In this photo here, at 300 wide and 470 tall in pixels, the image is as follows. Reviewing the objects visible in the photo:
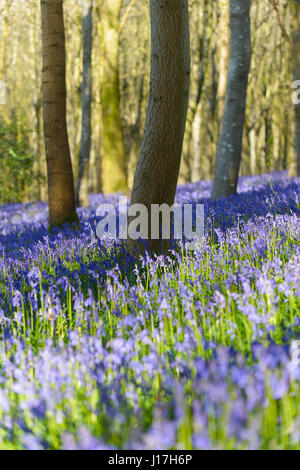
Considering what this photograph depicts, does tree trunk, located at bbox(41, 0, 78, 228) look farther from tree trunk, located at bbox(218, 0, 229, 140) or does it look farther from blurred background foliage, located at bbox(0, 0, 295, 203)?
tree trunk, located at bbox(218, 0, 229, 140)

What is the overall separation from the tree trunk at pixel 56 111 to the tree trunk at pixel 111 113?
27.7 feet

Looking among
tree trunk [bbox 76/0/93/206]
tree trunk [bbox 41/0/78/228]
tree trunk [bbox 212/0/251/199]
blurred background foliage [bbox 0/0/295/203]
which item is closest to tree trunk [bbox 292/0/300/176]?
blurred background foliage [bbox 0/0/295/203]

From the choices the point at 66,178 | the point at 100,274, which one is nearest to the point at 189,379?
the point at 100,274

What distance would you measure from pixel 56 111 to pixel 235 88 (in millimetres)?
3393

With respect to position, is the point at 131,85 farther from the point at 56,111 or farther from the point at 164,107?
the point at 164,107

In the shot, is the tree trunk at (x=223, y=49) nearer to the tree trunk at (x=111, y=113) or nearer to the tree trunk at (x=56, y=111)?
the tree trunk at (x=111, y=113)

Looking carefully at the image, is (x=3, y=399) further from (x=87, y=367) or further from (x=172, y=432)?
(x=172, y=432)

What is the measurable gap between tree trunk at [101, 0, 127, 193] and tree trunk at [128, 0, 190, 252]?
11310 millimetres

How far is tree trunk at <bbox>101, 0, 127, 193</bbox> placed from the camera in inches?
674

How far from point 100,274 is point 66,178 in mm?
4018

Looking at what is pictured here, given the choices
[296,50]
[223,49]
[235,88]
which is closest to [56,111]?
[235,88]

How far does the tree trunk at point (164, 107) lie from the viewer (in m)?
5.29
